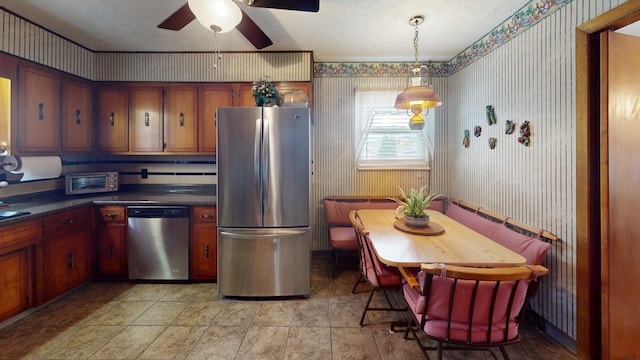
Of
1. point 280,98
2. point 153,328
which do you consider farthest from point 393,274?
point 280,98

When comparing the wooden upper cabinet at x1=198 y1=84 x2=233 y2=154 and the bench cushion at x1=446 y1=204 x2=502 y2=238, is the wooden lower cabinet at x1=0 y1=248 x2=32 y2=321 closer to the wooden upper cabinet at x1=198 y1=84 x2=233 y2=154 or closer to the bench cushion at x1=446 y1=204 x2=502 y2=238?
the wooden upper cabinet at x1=198 y1=84 x2=233 y2=154

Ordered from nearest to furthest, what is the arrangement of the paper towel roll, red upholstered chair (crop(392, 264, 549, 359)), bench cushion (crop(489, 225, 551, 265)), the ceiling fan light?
1. red upholstered chair (crop(392, 264, 549, 359))
2. the ceiling fan light
3. bench cushion (crop(489, 225, 551, 265))
4. the paper towel roll

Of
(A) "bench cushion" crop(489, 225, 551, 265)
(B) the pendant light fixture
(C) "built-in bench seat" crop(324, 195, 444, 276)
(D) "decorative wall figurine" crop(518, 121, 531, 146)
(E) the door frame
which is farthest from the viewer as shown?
(C) "built-in bench seat" crop(324, 195, 444, 276)

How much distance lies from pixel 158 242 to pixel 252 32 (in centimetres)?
231

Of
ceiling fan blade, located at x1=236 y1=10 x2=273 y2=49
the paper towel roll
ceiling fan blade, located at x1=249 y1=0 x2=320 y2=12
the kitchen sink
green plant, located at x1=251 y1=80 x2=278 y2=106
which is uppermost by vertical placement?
ceiling fan blade, located at x1=236 y1=10 x2=273 y2=49

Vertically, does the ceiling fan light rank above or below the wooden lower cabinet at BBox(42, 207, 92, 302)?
above

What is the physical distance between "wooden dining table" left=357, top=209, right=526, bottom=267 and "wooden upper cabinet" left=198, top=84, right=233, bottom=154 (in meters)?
2.12

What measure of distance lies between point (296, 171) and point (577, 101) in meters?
2.16

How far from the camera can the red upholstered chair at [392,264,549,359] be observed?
133cm

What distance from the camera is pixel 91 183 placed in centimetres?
306

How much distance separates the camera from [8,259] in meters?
2.08

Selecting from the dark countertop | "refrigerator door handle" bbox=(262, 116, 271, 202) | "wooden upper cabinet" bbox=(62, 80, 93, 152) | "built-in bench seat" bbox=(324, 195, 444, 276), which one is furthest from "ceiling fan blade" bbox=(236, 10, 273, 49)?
"wooden upper cabinet" bbox=(62, 80, 93, 152)

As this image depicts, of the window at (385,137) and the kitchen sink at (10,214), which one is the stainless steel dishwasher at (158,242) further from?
the window at (385,137)

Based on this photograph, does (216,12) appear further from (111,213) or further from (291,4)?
(111,213)
